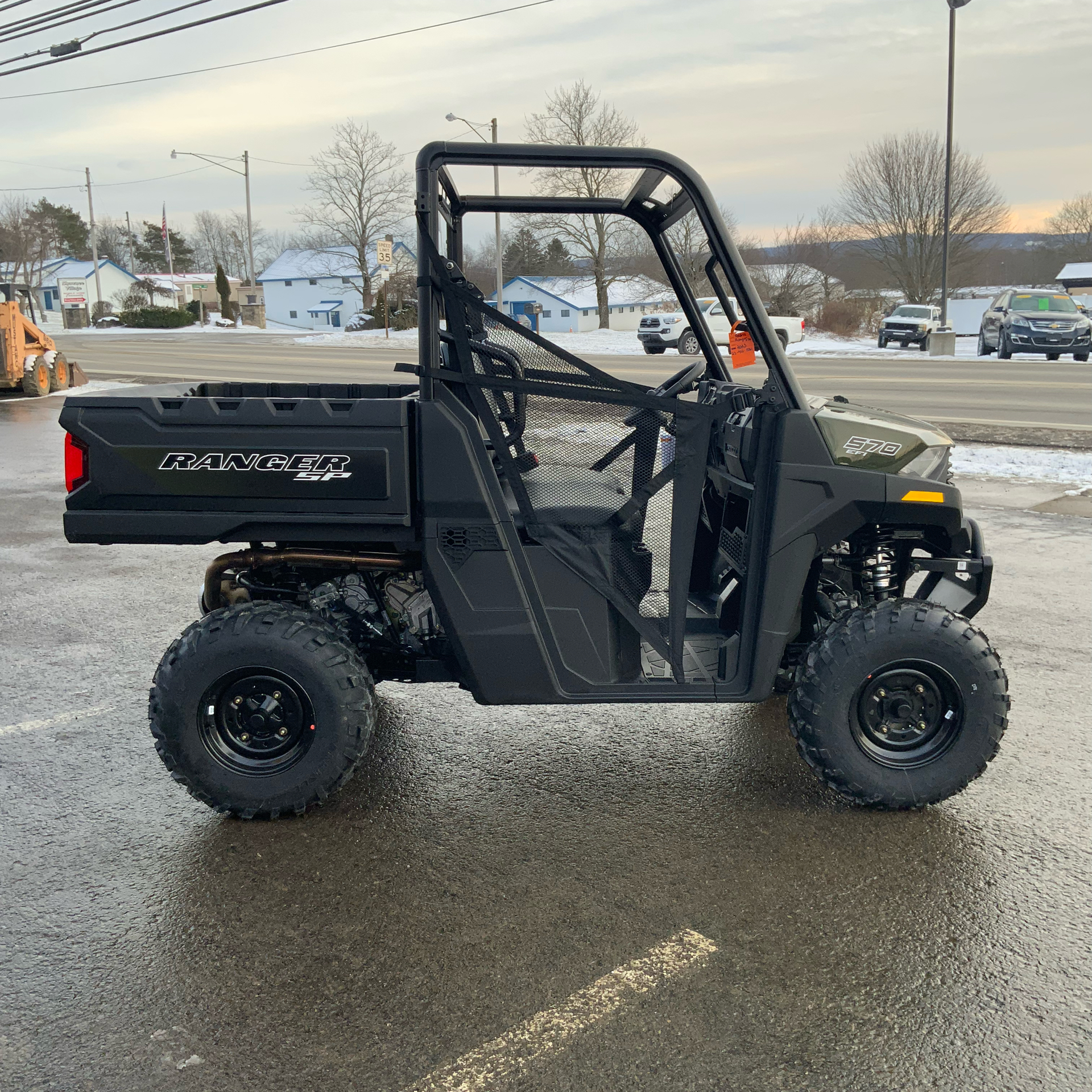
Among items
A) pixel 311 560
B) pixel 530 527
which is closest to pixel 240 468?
pixel 311 560

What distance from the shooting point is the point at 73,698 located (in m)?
4.89

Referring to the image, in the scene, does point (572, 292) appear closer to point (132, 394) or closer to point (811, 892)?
point (132, 394)

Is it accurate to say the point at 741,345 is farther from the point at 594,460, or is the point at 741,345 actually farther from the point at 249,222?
the point at 249,222

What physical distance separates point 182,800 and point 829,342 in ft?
117

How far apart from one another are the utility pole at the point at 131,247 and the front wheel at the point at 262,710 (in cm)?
11335

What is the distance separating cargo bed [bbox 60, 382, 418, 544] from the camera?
3.50 m

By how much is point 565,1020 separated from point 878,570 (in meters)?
2.09

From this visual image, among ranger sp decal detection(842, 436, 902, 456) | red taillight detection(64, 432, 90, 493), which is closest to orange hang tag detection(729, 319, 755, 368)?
ranger sp decal detection(842, 436, 902, 456)

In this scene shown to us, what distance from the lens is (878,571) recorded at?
13.0ft

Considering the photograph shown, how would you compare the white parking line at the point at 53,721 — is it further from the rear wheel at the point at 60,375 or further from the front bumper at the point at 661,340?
Result: the rear wheel at the point at 60,375

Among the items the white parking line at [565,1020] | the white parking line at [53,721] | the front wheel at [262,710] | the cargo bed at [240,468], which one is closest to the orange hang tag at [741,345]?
the cargo bed at [240,468]

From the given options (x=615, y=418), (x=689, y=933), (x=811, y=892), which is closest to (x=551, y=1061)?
(x=689, y=933)

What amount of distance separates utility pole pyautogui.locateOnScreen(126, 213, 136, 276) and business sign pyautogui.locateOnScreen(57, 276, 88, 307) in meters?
35.2

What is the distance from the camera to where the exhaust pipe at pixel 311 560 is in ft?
12.3
